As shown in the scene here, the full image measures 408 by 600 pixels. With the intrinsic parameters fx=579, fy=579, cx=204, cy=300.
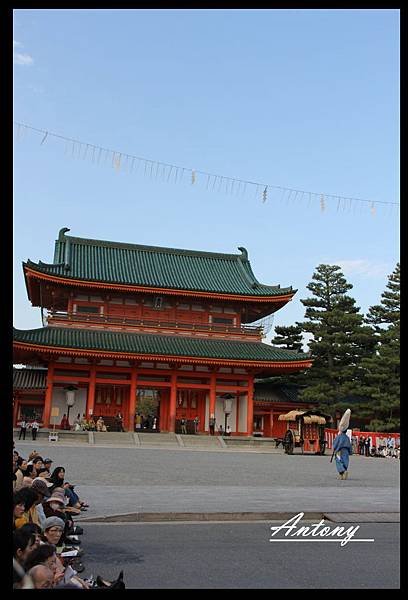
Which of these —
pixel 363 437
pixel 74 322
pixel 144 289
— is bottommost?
pixel 363 437

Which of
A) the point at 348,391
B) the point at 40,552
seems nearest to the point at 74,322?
the point at 348,391

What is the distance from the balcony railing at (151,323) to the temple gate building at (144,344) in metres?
0.06

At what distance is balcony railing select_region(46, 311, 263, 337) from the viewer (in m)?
32.9

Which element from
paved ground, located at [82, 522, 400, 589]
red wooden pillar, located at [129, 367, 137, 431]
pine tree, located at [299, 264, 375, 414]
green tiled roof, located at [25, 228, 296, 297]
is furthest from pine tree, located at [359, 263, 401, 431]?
paved ground, located at [82, 522, 400, 589]

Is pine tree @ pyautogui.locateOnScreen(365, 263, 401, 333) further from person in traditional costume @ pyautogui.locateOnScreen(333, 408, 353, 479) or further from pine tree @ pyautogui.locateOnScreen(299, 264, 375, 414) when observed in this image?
person in traditional costume @ pyautogui.locateOnScreen(333, 408, 353, 479)

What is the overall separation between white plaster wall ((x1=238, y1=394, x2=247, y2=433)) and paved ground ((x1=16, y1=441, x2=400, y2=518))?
29.6ft

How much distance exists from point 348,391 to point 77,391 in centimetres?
1659

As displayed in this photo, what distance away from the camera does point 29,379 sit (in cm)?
3244

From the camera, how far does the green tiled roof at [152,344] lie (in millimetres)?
29922

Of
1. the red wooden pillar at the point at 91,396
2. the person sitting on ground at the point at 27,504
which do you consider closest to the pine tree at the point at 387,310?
the red wooden pillar at the point at 91,396

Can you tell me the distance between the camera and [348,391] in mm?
36219

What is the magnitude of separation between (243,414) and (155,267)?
1139 centimetres

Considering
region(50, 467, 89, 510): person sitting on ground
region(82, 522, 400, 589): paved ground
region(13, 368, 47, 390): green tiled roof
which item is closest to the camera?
region(82, 522, 400, 589): paved ground
